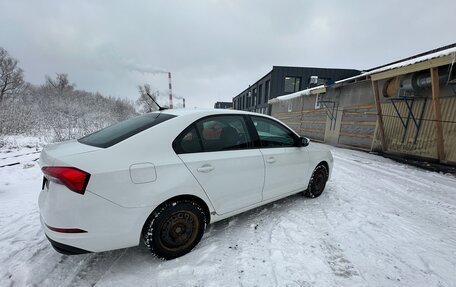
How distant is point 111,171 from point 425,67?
28.2 ft

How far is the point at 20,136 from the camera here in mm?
9797

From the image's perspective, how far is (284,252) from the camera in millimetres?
2340

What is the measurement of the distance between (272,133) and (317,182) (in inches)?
56.9

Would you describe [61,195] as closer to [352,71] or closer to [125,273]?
[125,273]

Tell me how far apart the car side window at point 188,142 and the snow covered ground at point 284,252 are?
114 cm

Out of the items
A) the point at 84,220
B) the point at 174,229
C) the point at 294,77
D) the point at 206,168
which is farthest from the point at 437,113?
the point at 294,77

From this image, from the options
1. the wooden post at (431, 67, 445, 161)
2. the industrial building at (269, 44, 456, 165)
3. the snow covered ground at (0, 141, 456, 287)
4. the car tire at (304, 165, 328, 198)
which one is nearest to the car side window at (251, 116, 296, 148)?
the car tire at (304, 165, 328, 198)

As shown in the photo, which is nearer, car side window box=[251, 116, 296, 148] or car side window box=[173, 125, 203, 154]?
car side window box=[173, 125, 203, 154]

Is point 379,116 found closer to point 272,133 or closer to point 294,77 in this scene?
point 272,133

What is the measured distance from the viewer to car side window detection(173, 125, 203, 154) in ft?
7.11

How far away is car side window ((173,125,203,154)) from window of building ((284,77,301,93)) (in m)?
26.8

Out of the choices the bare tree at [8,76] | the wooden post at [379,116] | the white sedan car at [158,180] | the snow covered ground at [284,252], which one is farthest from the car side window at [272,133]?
the bare tree at [8,76]

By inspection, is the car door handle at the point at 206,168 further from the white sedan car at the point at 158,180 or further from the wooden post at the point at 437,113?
the wooden post at the point at 437,113

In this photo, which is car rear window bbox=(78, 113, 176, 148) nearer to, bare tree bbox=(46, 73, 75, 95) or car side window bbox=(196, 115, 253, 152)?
car side window bbox=(196, 115, 253, 152)
